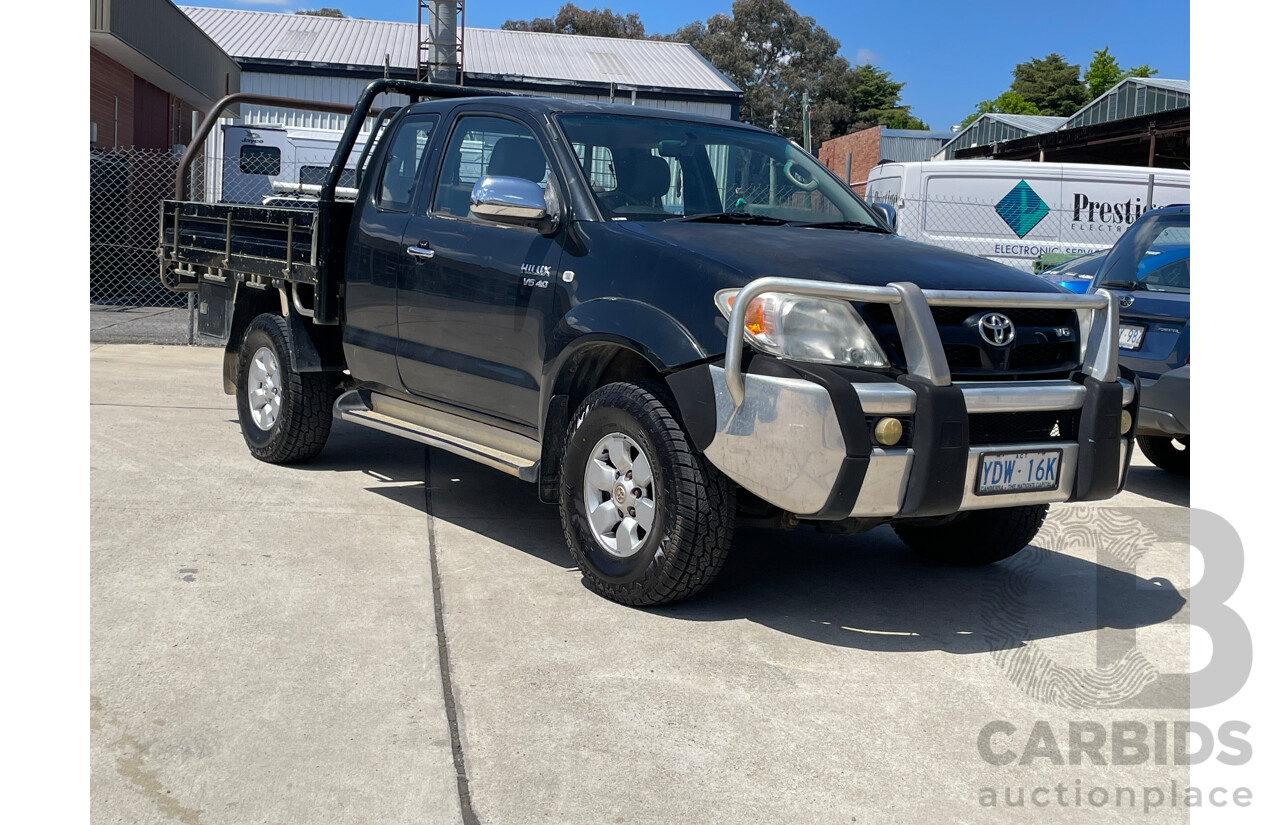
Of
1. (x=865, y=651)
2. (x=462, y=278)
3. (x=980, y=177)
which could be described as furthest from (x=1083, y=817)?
(x=980, y=177)

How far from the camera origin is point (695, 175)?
17.9 ft

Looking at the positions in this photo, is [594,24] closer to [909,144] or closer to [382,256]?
[909,144]

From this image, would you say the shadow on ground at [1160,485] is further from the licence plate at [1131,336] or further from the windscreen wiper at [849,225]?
the windscreen wiper at [849,225]

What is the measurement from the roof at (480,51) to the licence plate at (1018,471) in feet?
99.1

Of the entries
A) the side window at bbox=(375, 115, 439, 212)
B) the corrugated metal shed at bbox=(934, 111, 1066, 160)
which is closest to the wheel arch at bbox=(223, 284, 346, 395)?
the side window at bbox=(375, 115, 439, 212)

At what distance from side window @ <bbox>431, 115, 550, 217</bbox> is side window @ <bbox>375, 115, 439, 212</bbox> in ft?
0.79

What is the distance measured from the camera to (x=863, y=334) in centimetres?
424

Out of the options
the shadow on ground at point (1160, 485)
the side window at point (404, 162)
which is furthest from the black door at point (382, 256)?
the shadow on ground at point (1160, 485)

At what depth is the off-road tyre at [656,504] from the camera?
4.39m

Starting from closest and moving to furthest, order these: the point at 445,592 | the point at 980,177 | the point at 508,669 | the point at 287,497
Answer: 1. the point at 508,669
2. the point at 445,592
3. the point at 287,497
4. the point at 980,177

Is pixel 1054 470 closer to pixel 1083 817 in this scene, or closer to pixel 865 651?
pixel 865 651

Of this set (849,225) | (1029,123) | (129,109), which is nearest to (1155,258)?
(849,225)

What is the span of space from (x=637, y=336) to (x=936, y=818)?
2.09 m

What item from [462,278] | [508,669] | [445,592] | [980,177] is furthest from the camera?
[980,177]
